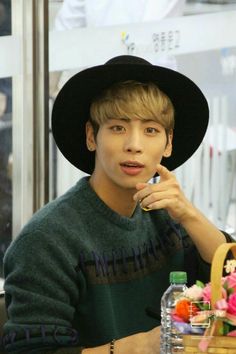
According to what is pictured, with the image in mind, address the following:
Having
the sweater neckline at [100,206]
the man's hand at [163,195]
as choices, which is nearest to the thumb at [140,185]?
the man's hand at [163,195]

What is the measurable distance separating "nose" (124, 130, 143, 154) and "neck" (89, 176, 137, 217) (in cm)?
12

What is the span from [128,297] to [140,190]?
260 millimetres

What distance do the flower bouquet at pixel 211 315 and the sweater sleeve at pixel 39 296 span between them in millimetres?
329

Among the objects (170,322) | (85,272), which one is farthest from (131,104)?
(170,322)

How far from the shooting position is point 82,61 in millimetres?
3975

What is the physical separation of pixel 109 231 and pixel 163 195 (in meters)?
0.17

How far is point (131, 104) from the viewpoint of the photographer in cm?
219

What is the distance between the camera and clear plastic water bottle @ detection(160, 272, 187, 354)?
1858 mm

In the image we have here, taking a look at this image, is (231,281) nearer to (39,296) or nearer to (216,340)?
(216,340)

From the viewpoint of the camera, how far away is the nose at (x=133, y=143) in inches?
85.3

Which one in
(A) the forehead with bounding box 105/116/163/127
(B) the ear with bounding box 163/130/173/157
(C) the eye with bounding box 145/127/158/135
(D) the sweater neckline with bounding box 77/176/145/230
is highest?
(A) the forehead with bounding box 105/116/163/127

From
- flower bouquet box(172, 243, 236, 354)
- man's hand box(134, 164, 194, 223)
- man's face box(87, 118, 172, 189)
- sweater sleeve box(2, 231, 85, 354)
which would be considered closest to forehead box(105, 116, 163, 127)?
man's face box(87, 118, 172, 189)

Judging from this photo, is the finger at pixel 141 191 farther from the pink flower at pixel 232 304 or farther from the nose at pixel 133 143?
the pink flower at pixel 232 304

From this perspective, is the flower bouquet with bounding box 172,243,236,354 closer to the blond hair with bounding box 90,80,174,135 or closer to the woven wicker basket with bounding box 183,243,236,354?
the woven wicker basket with bounding box 183,243,236,354
